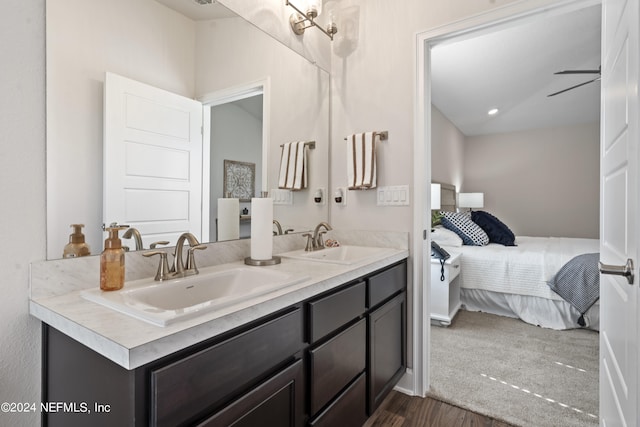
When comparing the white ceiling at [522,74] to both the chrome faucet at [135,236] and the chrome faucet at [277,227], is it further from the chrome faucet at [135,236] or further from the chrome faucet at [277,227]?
the chrome faucet at [135,236]

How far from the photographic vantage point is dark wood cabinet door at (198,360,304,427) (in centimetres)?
81

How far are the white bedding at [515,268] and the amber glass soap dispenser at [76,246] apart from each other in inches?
123

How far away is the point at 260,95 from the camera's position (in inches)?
68.9

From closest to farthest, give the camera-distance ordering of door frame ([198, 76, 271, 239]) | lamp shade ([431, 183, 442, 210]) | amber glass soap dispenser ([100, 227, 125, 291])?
amber glass soap dispenser ([100, 227, 125, 291]) < door frame ([198, 76, 271, 239]) < lamp shade ([431, 183, 442, 210])

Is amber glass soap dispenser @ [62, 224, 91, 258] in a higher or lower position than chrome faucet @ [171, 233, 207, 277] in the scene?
higher

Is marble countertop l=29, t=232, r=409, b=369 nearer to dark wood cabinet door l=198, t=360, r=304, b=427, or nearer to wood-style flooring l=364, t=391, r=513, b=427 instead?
dark wood cabinet door l=198, t=360, r=304, b=427

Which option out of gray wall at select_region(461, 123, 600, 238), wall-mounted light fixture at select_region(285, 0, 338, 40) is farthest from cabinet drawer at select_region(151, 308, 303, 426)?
gray wall at select_region(461, 123, 600, 238)

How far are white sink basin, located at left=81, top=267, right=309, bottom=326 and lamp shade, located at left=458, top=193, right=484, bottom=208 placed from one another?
498 cm

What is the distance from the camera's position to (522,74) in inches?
144

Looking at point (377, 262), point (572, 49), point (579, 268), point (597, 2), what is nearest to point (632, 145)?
point (377, 262)

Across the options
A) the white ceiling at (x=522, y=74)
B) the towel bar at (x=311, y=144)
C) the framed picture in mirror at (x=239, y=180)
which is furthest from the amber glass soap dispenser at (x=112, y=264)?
the white ceiling at (x=522, y=74)

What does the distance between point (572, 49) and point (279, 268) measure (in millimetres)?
3722

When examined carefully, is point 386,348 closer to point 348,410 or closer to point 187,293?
point 348,410

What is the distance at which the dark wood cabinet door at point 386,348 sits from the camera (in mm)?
1535
